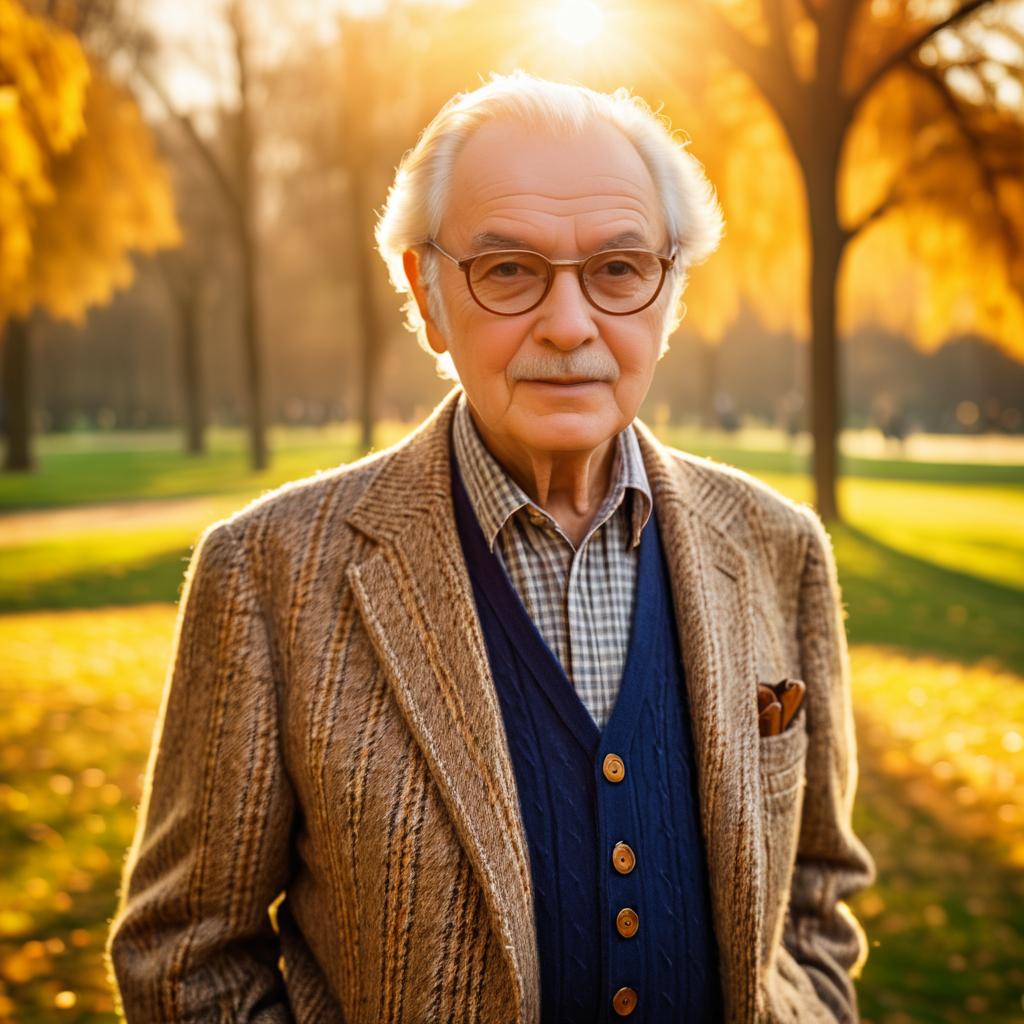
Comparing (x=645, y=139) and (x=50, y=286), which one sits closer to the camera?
(x=645, y=139)

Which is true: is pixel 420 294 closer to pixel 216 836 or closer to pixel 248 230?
pixel 216 836

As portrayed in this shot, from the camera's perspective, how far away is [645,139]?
2.04 metres

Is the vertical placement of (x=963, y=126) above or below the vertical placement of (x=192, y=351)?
above

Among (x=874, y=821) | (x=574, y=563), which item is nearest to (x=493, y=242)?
(x=574, y=563)

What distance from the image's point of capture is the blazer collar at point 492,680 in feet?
5.84

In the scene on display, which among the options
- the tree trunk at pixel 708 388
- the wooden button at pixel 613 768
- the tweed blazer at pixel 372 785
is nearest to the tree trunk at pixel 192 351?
the tree trunk at pixel 708 388

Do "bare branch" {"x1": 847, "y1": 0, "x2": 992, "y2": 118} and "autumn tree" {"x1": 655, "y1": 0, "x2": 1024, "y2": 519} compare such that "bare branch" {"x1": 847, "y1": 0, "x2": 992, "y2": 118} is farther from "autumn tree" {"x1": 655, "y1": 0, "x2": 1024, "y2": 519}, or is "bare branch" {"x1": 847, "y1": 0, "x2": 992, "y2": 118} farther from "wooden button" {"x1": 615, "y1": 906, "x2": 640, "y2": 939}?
"wooden button" {"x1": 615, "y1": 906, "x2": 640, "y2": 939}

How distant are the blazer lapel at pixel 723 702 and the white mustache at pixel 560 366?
1.24 ft

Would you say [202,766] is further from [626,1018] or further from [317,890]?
[626,1018]

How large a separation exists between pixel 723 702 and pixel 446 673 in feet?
1.75

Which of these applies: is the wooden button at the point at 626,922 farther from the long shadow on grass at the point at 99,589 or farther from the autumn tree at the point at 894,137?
the autumn tree at the point at 894,137

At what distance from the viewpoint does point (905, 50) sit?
12.5 m

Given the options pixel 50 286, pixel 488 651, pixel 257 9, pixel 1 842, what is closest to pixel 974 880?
pixel 488 651

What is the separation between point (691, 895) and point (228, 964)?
0.84 m
